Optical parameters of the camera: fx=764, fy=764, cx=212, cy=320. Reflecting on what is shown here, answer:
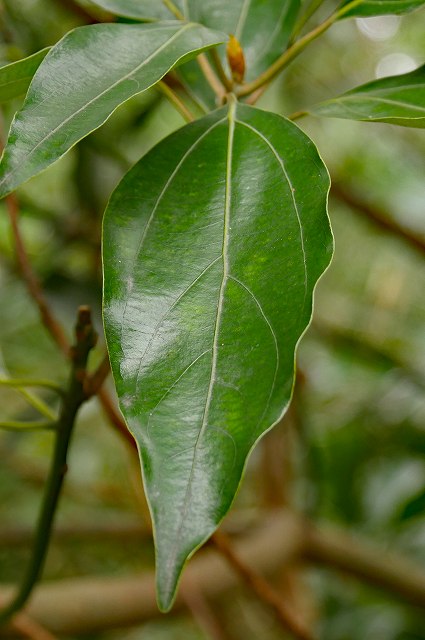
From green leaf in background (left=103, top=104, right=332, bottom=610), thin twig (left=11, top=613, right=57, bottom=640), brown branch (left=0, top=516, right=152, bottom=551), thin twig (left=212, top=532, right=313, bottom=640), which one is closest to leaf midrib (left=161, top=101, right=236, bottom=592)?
green leaf in background (left=103, top=104, right=332, bottom=610)

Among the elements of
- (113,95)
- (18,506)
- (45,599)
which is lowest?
(18,506)

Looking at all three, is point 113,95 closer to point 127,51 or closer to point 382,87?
point 127,51

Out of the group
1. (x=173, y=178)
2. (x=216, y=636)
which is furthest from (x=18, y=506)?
(x=173, y=178)

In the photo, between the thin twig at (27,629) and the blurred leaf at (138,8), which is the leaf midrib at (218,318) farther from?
the thin twig at (27,629)

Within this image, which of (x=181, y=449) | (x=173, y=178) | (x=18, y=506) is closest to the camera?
(x=181, y=449)

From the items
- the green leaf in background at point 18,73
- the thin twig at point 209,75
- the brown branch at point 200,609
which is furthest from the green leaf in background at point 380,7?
the brown branch at point 200,609

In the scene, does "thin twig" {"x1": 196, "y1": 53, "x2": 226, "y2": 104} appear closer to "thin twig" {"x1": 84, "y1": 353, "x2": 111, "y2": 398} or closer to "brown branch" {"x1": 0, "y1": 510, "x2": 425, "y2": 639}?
"thin twig" {"x1": 84, "y1": 353, "x2": 111, "y2": 398}
